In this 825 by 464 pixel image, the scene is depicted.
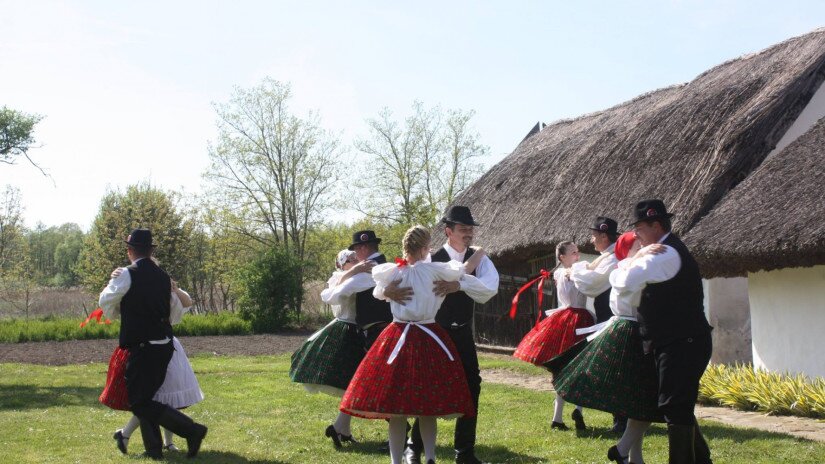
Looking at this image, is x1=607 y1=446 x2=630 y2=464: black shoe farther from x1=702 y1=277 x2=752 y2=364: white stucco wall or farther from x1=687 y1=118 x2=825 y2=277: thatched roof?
x1=702 y1=277 x2=752 y2=364: white stucco wall

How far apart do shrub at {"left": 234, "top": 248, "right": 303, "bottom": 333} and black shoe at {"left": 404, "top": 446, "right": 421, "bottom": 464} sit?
61.4ft

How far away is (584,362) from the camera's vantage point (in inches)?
227

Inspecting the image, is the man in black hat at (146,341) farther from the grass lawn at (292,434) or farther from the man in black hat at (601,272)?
the man in black hat at (601,272)

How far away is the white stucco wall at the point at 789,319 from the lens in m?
8.68

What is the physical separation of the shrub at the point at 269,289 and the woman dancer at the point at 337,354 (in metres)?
17.8

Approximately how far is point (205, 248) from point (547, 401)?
1065 inches

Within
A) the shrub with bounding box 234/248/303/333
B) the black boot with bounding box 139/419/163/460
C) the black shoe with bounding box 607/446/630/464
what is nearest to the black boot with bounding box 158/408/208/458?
the black boot with bounding box 139/419/163/460

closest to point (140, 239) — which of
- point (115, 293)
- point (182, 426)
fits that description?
point (115, 293)

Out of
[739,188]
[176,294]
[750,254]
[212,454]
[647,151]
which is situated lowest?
[212,454]

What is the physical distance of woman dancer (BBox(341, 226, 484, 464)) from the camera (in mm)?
5352

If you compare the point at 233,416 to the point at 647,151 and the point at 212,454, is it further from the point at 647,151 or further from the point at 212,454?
the point at 647,151

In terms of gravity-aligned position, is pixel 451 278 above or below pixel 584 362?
above

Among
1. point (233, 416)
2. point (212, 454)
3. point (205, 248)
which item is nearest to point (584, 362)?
point (212, 454)

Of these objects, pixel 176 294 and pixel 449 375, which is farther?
pixel 176 294
